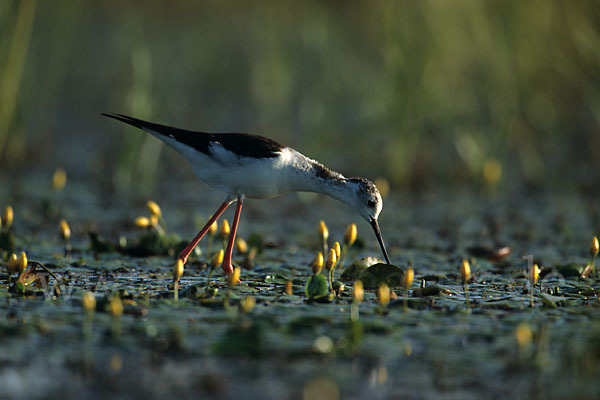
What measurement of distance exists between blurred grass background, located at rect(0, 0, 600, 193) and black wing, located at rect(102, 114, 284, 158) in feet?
7.05

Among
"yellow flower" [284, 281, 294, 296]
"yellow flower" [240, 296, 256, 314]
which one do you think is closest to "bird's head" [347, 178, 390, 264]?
"yellow flower" [284, 281, 294, 296]

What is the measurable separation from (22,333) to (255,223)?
4008 mm

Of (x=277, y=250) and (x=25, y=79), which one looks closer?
(x=277, y=250)

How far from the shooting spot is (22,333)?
3.90 m

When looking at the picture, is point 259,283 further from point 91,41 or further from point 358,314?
point 91,41

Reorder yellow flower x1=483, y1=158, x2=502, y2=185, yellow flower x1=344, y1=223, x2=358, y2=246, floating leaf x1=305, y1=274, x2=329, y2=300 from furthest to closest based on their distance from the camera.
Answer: yellow flower x1=483, y1=158, x2=502, y2=185
yellow flower x1=344, y1=223, x2=358, y2=246
floating leaf x1=305, y1=274, x2=329, y2=300

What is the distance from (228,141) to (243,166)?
21cm

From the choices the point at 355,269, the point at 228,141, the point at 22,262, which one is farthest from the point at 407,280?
the point at 22,262

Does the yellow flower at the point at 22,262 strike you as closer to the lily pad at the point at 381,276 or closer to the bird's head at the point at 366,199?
the lily pad at the point at 381,276

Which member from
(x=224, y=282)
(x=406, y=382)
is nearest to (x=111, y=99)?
(x=224, y=282)

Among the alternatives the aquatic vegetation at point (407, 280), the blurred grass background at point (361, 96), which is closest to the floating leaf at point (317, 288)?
the aquatic vegetation at point (407, 280)

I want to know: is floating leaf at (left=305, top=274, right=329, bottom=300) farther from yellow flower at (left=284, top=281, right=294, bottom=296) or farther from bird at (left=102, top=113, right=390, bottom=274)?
bird at (left=102, top=113, right=390, bottom=274)

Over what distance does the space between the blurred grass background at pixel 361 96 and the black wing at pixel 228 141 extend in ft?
7.05

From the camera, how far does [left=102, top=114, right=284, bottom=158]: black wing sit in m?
5.57
